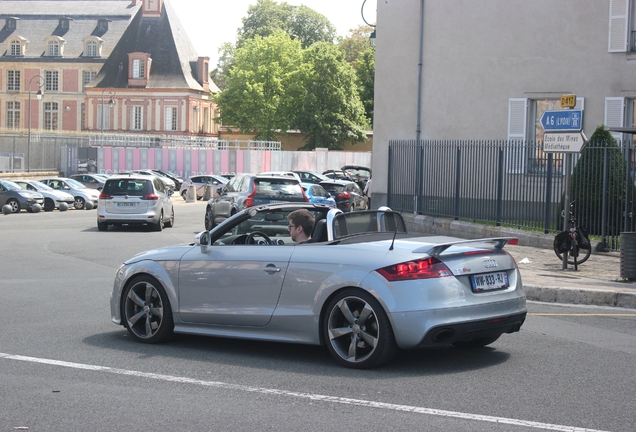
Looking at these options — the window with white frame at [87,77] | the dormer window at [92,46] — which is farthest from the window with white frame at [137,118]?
the dormer window at [92,46]

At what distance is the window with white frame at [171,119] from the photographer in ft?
282

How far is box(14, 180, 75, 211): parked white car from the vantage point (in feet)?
130

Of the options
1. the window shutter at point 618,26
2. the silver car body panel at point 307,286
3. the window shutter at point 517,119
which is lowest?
the silver car body panel at point 307,286

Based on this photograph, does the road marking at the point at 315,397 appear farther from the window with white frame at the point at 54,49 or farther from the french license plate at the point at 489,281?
the window with white frame at the point at 54,49

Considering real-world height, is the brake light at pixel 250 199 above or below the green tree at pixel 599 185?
below

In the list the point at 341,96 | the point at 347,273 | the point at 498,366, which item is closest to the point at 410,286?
the point at 347,273

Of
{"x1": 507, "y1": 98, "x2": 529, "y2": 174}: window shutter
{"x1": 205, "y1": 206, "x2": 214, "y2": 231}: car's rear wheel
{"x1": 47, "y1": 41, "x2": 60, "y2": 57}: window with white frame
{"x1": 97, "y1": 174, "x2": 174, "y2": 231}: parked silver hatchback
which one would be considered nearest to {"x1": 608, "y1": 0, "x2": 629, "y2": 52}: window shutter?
{"x1": 507, "y1": 98, "x2": 529, "y2": 174}: window shutter

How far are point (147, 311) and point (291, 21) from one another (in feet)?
326

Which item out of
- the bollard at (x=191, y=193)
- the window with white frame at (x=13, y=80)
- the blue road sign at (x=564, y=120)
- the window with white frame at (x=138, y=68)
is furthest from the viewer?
the window with white frame at (x=13, y=80)

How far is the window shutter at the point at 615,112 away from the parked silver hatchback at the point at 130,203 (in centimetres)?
1312

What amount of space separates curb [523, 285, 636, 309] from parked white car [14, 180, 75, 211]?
30753 mm

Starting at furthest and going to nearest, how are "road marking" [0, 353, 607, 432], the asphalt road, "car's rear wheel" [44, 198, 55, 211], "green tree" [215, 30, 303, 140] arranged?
"green tree" [215, 30, 303, 140] → "car's rear wheel" [44, 198, 55, 211] → the asphalt road → "road marking" [0, 353, 607, 432]

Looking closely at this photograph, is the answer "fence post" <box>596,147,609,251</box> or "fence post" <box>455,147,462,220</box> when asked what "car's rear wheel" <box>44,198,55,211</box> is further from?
"fence post" <box>596,147,609,251</box>

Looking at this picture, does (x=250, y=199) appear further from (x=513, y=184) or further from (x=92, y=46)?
(x=92, y=46)
